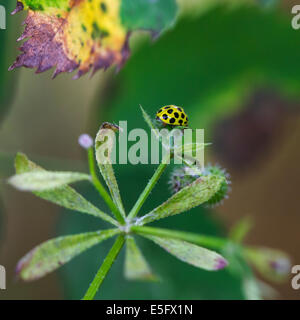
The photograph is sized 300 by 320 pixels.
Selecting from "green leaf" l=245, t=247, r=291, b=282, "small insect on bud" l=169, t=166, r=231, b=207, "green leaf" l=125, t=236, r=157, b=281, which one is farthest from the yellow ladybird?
"green leaf" l=245, t=247, r=291, b=282

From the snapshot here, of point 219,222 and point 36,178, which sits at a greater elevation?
point 219,222

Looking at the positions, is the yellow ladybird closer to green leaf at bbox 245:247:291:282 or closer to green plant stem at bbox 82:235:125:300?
green plant stem at bbox 82:235:125:300

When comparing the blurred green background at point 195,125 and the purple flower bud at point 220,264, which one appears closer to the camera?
the purple flower bud at point 220,264

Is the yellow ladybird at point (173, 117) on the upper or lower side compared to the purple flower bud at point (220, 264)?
upper

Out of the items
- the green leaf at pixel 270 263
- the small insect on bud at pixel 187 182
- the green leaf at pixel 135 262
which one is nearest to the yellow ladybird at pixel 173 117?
the small insect on bud at pixel 187 182

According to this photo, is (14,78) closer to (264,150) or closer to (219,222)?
(219,222)

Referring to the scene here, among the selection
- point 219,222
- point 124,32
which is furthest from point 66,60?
point 219,222

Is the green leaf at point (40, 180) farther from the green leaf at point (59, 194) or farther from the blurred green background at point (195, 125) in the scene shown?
the blurred green background at point (195, 125)
